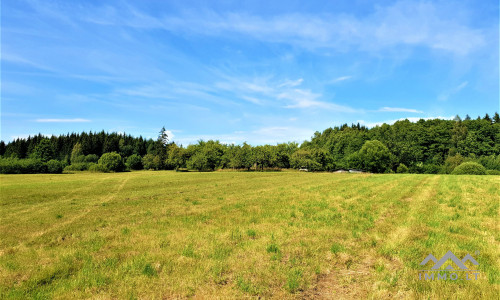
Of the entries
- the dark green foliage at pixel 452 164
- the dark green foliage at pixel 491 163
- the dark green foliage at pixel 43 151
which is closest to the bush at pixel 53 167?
the dark green foliage at pixel 43 151

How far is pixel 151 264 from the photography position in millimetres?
7855

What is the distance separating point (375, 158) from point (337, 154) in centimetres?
3928

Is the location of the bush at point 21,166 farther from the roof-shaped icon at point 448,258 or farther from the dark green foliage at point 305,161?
the roof-shaped icon at point 448,258

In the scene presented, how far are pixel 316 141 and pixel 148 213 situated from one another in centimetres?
15859

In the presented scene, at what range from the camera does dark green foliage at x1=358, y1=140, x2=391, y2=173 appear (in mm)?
98000

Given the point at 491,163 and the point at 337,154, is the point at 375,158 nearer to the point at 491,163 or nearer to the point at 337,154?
the point at 491,163

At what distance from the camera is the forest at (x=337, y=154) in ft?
322

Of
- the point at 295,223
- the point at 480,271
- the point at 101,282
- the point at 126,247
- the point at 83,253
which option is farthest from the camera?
the point at 295,223

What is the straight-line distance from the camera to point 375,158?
97.8 meters

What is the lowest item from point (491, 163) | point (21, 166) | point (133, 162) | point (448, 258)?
point (21, 166)

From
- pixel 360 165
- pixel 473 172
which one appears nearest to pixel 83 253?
pixel 473 172

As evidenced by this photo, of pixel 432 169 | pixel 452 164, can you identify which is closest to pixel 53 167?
pixel 432 169

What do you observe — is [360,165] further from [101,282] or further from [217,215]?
[101,282]

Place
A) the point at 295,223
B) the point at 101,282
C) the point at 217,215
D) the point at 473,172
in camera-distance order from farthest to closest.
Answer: the point at 473,172 → the point at 217,215 → the point at 295,223 → the point at 101,282
